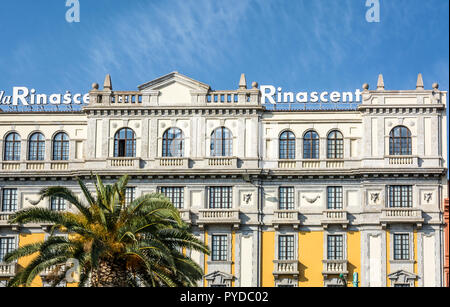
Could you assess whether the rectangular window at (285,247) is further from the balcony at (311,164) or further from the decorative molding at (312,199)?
the balcony at (311,164)

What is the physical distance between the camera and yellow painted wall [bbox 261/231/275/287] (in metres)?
69.6

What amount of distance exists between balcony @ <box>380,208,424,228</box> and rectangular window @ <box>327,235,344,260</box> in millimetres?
3661

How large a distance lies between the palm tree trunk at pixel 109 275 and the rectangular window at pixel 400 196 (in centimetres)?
3010

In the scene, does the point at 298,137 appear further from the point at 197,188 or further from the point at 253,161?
the point at 197,188

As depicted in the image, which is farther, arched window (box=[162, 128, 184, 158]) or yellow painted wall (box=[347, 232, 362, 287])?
arched window (box=[162, 128, 184, 158])

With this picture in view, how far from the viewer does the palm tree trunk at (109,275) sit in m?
46.3

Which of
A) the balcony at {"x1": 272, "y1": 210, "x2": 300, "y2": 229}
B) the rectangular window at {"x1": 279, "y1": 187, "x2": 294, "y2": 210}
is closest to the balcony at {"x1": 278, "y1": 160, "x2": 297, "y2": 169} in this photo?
the rectangular window at {"x1": 279, "y1": 187, "x2": 294, "y2": 210}

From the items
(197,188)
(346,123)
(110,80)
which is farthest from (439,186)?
(110,80)

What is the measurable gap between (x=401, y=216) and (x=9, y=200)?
3217 cm

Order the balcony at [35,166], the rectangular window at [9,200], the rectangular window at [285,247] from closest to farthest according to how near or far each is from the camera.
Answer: the rectangular window at [285,247] → the rectangular window at [9,200] → the balcony at [35,166]

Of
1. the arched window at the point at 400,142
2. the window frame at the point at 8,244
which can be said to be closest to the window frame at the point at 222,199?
the arched window at the point at 400,142

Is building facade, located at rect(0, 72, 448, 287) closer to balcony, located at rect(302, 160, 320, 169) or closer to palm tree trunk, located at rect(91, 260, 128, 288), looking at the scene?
balcony, located at rect(302, 160, 320, 169)

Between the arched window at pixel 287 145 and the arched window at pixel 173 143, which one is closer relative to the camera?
the arched window at pixel 287 145

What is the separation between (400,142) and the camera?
2827 inches
